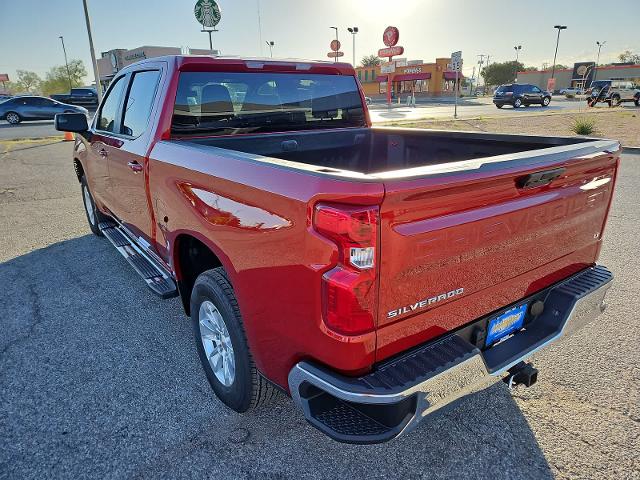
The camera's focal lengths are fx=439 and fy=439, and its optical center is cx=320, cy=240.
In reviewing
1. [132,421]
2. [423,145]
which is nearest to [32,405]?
[132,421]

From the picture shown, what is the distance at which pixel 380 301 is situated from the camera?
170 cm

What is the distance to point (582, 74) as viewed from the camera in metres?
65.8

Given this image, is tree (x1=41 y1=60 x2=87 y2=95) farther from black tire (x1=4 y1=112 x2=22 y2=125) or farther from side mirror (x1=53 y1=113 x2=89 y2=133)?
side mirror (x1=53 y1=113 x2=89 y2=133)

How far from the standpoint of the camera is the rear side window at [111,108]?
4176mm

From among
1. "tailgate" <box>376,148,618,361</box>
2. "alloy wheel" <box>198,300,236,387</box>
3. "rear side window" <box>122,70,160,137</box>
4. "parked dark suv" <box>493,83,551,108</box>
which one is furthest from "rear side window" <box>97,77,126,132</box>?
"parked dark suv" <box>493,83,551,108</box>

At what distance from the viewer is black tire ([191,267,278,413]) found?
7.55 feet

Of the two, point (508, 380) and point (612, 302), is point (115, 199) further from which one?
point (612, 302)

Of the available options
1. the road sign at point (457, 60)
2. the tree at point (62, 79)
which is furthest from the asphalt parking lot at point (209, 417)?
the tree at point (62, 79)

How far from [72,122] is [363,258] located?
4.03m

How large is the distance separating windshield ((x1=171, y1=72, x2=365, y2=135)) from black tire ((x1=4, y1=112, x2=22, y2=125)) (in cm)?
2836

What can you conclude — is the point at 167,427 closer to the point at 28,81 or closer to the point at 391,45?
the point at 391,45

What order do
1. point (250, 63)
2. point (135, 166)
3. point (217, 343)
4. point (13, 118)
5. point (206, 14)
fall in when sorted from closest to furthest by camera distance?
1. point (217, 343)
2. point (135, 166)
3. point (250, 63)
4. point (13, 118)
5. point (206, 14)

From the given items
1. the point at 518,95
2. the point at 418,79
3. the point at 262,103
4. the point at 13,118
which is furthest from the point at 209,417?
the point at 418,79

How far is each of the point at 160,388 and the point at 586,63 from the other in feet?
272
